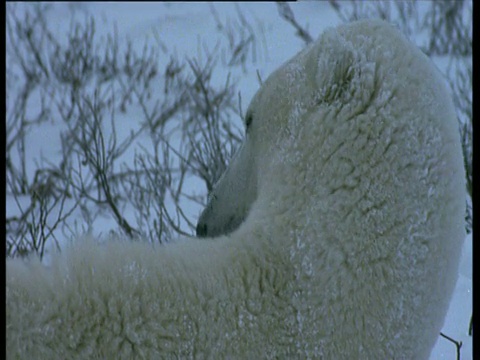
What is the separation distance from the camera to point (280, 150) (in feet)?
6.13

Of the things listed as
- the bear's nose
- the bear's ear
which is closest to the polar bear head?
the bear's ear

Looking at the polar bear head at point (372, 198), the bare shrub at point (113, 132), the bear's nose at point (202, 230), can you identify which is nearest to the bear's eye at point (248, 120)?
the polar bear head at point (372, 198)

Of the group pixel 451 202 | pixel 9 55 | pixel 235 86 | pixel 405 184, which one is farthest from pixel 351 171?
pixel 9 55

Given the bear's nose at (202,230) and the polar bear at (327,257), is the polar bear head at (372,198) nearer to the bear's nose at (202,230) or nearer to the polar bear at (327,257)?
the polar bear at (327,257)

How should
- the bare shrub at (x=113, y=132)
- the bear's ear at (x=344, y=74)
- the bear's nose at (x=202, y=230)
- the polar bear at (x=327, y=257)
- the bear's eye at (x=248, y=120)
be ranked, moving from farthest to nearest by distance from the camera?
1. the bare shrub at (x=113, y=132)
2. the bear's nose at (x=202, y=230)
3. the bear's eye at (x=248, y=120)
4. the bear's ear at (x=344, y=74)
5. the polar bear at (x=327, y=257)

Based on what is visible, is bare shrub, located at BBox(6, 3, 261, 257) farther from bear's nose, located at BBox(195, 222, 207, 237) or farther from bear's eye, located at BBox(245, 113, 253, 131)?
bear's eye, located at BBox(245, 113, 253, 131)

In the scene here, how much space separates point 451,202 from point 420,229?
0.35ft

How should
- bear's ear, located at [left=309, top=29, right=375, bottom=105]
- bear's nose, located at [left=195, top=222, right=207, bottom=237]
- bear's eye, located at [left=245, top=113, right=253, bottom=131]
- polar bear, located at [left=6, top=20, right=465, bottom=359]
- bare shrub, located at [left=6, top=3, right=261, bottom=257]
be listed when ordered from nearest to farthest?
polar bear, located at [left=6, top=20, right=465, bottom=359] → bear's ear, located at [left=309, top=29, right=375, bottom=105] → bear's eye, located at [left=245, top=113, right=253, bottom=131] → bear's nose, located at [left=195, top=222, right=207, bottom=237] → bare shrub, located at [left=6, top=3, right=261, bottom=257]

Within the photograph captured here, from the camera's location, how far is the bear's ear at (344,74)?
1.77 meters

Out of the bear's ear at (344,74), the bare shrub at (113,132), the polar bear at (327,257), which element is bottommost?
the polar bear at (327,257)

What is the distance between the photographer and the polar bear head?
5.65 ft

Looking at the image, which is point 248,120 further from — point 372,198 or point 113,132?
point 113,132

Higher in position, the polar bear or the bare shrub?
the bare shrub

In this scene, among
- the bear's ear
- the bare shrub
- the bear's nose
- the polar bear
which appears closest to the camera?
the polar bear
